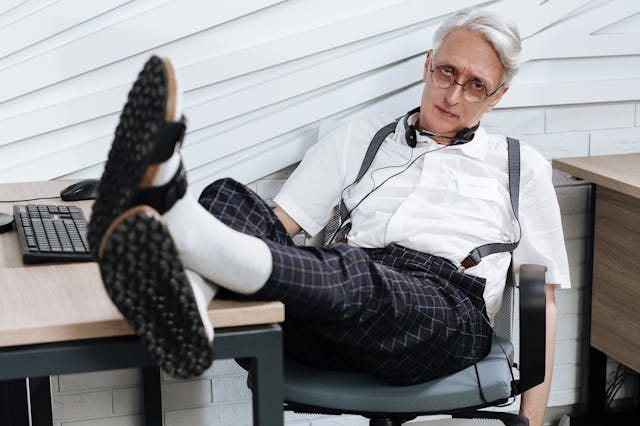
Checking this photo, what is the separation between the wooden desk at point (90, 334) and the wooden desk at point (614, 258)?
1.20 metres

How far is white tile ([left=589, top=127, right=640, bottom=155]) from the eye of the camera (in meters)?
2.48

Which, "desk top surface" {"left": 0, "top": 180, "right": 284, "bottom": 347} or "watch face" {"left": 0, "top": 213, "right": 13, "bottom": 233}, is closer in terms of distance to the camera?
"desk top surface" {"left": 0, "top": 180, "right": 284, "bottom": 347}

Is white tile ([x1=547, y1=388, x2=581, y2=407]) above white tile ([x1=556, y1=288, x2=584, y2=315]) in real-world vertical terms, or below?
below

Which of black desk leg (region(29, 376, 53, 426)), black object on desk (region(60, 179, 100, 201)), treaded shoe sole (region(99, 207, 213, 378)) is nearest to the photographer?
treaded shoe sole (region(99, 207, 213, 378))

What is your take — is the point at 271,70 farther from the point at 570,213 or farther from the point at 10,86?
the point at 570,213

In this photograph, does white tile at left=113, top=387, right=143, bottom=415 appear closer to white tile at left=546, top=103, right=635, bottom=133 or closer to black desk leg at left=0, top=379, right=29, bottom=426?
black desk leg at left=0, top=379, right=29, bottom=426

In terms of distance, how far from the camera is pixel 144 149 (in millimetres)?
1088

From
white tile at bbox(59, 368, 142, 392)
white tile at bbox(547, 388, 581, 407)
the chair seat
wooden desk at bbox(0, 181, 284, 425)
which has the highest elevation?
wooden desk at bbox(0, 181, 284, 425)

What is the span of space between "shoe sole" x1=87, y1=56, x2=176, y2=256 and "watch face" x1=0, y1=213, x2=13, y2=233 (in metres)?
0.60

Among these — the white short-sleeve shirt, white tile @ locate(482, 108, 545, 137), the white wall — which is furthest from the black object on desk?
white tile @ locate(482, 108, 545, 137)

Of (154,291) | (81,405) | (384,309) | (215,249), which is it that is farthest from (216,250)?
(81,405)

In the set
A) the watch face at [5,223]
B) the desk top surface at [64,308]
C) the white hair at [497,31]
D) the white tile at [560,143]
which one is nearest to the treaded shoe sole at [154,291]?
the desk top surface at [64,308]

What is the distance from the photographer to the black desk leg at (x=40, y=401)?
2146 mm

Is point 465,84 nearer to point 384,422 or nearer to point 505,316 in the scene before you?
point 505,316
